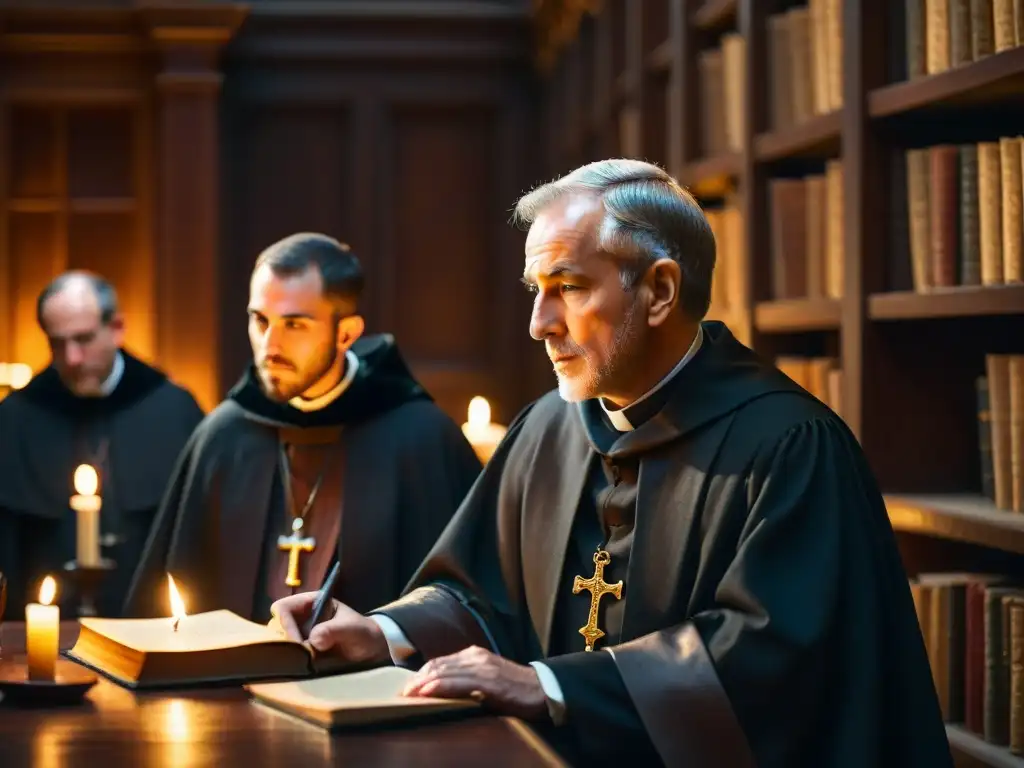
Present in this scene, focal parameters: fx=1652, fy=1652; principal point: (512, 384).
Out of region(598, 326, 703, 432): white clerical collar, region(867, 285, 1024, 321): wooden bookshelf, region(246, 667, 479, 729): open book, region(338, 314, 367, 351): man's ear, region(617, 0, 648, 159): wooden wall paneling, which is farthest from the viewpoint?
region(617, 0, 648, 159): wooden wall paneling

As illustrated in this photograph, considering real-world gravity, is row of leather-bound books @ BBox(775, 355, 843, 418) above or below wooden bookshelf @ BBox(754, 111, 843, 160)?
below

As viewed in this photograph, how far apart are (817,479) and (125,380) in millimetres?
4018

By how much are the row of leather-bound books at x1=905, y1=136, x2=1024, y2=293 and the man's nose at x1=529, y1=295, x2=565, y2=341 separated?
107 cm

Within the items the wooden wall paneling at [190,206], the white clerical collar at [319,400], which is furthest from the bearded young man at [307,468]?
the wooden wall paneling at [190,206]

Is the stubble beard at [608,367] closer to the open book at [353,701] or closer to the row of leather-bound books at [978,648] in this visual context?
the open book at [353,701]

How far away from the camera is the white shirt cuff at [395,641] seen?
3.19m

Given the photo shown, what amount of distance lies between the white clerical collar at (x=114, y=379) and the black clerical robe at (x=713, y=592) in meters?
3.17

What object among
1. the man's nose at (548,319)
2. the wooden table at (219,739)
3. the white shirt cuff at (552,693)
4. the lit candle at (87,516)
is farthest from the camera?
the lit candle at (87,516)

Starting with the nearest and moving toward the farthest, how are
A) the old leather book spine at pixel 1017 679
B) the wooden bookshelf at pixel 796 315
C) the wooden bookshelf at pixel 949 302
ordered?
1. the wooden bookshelf at pixel 949 302
2. the old leather book spine at pixel 1017 679
3. the wooden bookshelf at pixel 796 315

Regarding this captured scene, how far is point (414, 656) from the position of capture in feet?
10.7

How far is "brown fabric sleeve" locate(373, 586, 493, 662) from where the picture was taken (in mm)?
3264

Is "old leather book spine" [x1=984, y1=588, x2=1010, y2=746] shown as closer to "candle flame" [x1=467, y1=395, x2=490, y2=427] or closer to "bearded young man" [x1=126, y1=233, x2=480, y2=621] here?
"bearded young man" [x1=126, y1=233, x2=480, y2=621]

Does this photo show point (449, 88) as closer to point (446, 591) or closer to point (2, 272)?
point (2, 272)

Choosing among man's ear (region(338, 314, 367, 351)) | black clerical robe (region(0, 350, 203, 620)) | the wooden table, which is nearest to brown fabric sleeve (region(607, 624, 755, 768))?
the wooden table
